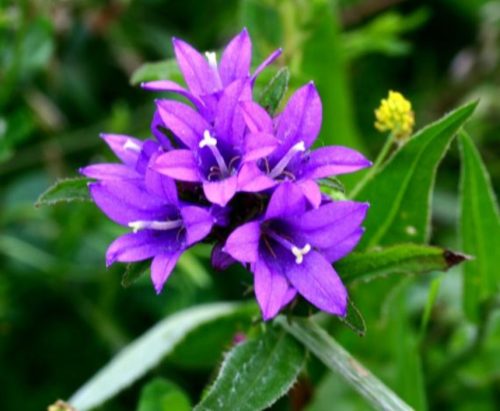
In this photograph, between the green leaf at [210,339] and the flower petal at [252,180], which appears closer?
the flower petal at [252,180]

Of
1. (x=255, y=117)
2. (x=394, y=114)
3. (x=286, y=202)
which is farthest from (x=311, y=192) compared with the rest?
(x=394, y=114)

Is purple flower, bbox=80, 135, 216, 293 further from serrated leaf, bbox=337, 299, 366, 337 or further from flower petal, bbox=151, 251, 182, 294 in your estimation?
serrated leaf, bbox=337, 299, 366, 337

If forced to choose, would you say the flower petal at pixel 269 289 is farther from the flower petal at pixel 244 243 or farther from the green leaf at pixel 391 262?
the green leaf at pixel 391 262

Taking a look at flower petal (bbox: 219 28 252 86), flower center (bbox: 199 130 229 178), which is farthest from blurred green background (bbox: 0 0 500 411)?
flower center (bbox: 199 130 229 178)

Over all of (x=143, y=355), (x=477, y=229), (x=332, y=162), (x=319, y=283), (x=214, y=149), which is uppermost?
(x=214, y=149)

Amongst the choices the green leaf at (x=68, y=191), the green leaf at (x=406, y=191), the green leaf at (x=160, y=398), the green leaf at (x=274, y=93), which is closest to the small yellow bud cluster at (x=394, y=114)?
the green leaf at (x=406, y=191)

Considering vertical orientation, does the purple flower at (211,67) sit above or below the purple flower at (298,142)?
above

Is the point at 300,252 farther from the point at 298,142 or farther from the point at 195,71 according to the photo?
the point at 195,71
